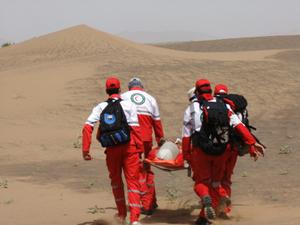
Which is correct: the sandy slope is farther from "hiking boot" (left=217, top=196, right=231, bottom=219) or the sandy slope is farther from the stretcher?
the stretcher

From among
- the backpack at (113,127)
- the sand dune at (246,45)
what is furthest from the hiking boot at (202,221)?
the sand dune at (246,45)

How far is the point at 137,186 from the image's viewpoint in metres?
8.10

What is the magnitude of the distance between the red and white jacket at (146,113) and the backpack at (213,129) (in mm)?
1363

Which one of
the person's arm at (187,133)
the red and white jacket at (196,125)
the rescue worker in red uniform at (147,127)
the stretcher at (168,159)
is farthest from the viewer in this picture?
the rescue worker in red uniform at (147,127)

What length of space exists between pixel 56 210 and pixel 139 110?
1927 mm

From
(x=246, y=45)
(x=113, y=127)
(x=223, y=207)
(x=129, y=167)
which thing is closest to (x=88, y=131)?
(x=113, y=127)

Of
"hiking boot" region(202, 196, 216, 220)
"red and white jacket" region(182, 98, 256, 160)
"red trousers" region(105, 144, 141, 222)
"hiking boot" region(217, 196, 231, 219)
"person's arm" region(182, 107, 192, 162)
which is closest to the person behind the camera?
"hiking boot" region(202, 196, 216, 220)

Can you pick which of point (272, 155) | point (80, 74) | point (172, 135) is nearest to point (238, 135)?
point (272, 155)

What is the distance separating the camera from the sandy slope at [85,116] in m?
9.98

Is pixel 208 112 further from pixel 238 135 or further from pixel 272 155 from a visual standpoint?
pixel 272 155

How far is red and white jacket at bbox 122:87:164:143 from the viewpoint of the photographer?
368 inches

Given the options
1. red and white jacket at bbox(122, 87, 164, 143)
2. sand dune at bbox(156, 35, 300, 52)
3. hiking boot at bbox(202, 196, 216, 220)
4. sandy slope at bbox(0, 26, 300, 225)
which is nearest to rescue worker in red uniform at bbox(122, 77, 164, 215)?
red and white jacket at bbox(122, 87, 164, 143)

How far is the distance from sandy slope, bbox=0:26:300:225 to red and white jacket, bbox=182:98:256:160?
3.37 ft

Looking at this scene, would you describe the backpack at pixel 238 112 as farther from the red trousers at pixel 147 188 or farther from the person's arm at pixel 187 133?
the red trousers at pixel 147 188
